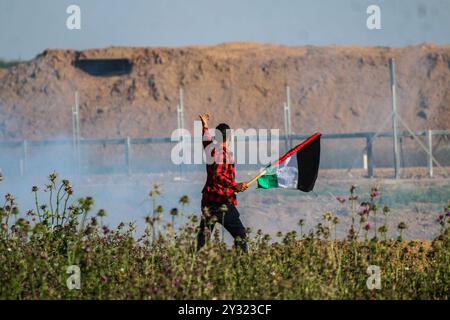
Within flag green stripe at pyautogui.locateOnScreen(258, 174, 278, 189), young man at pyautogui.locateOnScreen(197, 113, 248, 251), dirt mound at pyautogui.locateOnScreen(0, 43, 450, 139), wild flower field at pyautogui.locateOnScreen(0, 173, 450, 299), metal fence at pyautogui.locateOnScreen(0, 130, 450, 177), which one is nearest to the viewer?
wild flower field at pyautogui.locateOnScreen(0, 173, 450, 299)

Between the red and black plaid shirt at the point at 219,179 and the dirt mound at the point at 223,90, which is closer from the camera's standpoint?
the red and black plaid shirt at the point at 219,179

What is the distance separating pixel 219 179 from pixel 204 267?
91.1 inches

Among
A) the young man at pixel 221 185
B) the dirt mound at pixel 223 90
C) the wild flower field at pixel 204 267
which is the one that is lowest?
the wild flower field at pixel 204 267

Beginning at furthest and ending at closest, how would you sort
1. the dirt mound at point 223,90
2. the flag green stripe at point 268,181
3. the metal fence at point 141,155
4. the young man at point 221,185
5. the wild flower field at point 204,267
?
1. the dirt mound at point 223,90
2. the metal fence at point 141,155
3. the flag green stripe at point 268,181
4. the young man at point 221,185
5. the wild flower field at point 204,267

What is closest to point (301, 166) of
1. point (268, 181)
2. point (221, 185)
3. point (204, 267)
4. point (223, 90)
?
point (268, 181)

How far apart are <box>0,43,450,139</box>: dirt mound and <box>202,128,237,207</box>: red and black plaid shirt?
35.0 m

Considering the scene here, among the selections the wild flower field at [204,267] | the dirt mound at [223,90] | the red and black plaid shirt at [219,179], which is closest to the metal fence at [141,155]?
the dirt mound at [223,90]

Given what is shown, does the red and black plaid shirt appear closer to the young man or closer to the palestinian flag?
the young man

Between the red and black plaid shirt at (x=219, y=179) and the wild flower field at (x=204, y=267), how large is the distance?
87 centimetres

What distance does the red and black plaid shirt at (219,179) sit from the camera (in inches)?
340

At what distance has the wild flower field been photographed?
6.23 m

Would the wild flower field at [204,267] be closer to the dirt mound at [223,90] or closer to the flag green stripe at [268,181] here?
the flag green stripe at [268,181]

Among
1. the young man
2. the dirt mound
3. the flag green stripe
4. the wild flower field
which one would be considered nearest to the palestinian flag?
the flag green stripe
